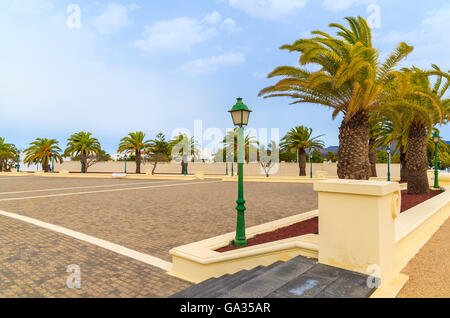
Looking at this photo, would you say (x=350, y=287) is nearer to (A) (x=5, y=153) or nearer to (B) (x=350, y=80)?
(B) (x=350, y=80)

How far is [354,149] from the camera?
8453mm

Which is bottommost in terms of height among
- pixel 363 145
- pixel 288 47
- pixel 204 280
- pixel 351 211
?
pixel 204 280

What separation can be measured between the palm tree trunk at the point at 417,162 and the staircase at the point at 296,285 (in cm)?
1189

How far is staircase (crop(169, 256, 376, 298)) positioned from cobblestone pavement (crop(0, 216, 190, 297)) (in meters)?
1.02

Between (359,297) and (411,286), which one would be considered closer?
(359,297)

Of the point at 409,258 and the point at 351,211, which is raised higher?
the point at 351,211

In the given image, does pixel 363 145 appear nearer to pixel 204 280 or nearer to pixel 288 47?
pixel 288 47

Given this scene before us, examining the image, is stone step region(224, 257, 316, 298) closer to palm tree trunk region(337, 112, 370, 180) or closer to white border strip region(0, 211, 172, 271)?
white border strip region(0, 211, 172, 271)

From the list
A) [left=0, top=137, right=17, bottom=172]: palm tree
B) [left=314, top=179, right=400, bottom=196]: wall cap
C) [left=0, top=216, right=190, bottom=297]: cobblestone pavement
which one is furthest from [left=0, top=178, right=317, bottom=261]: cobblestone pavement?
[left=0, top=137, right=17, bottom=172]: palm tree

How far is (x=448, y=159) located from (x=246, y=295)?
1740 inches

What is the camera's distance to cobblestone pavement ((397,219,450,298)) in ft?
10.6

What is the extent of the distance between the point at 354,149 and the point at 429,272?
201 inches

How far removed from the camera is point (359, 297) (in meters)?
2.86

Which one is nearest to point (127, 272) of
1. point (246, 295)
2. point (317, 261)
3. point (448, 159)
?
point (246, 295)
